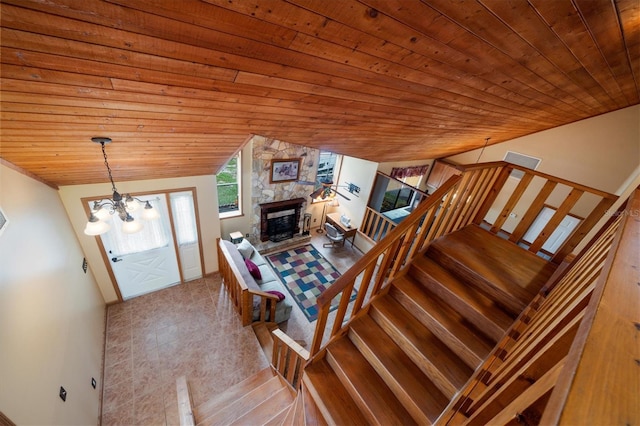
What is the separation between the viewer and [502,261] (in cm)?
230

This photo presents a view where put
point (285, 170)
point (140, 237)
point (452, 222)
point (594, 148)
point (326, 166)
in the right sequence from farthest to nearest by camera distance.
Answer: point (326, 166), point (285, 170), point (594, 148), point (140, 237), point (452, 222)

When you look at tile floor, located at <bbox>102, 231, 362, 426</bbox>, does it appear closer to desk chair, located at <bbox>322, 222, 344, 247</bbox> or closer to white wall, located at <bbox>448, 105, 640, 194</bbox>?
desk chair, located at <bbox>322, 222, 344, 247</bbox>

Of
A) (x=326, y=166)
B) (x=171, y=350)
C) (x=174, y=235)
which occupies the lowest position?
(x=171, y=350)

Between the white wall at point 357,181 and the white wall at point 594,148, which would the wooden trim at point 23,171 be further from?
the white wall at point 594,148

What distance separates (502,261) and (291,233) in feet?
15.6

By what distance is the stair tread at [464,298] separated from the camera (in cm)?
179

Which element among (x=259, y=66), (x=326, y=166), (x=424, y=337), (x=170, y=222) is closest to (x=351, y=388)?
(x=424, y=337)

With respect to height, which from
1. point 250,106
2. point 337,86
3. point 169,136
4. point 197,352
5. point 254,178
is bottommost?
point 197,352

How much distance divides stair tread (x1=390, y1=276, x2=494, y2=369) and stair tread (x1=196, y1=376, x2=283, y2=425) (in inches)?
70.6

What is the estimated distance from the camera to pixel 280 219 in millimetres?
5992

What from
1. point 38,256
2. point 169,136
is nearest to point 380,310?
point 169,136

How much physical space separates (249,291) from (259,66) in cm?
285

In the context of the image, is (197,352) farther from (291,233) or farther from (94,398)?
(291,233)

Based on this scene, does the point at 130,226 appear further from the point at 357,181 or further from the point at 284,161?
the point at 357,181
